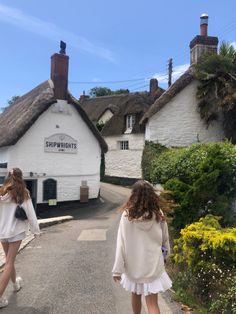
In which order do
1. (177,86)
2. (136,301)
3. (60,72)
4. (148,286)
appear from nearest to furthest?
(148,286) → (136,301) → (60,72) → (177,86)

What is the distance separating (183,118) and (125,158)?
27.3 ft

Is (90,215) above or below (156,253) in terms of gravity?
below

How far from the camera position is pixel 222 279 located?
5.89 meters

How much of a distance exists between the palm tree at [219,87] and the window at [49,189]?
30.8 ft

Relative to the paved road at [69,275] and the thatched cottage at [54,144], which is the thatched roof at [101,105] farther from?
the paved road at [69,275]

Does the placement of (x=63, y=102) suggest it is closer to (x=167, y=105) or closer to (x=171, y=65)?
(x=167, y=105)

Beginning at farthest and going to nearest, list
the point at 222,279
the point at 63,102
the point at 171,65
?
the point at 171,65 → the point at 63,102 → the point at 222,279

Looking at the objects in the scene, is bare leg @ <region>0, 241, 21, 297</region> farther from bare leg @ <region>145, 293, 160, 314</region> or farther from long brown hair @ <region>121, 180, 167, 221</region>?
bare leg @ <region>145, 293, 160, 314</region>

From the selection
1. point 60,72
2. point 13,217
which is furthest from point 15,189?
point 60,72

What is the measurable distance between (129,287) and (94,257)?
16.2 feet

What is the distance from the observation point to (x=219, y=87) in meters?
23.5

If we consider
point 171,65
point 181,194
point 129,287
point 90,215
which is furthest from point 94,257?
point 171,65

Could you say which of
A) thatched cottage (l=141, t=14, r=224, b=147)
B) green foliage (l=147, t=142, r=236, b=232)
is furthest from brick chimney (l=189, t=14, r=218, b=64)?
green foliage (l=147, t=142, r=236, b=232)

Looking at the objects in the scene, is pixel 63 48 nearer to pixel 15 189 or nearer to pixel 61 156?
pixel 61 156
